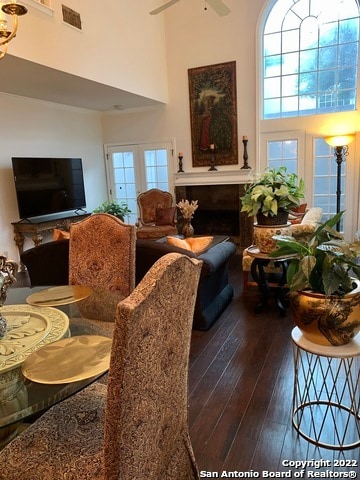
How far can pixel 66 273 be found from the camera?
3.14 m

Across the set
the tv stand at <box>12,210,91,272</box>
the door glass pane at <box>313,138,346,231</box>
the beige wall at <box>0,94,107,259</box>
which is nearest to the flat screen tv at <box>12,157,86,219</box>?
the tv stand at <box>12,210,91,272</box>

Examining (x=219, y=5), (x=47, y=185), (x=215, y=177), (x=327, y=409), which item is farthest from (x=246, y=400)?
(x=215, y=177)

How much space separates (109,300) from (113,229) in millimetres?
489

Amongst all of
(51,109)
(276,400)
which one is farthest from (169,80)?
(276,400)

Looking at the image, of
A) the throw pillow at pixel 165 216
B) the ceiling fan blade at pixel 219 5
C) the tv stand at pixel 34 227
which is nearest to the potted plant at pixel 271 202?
the ceiling fan blade at pixel 219 5

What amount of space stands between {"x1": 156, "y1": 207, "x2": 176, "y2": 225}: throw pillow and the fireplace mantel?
2.01 feet

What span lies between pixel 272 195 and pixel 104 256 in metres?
1.31

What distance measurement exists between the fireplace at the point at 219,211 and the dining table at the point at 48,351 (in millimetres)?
4345

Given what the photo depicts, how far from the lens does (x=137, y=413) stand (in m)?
0.90

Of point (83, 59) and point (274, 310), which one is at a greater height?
point (83, 59)

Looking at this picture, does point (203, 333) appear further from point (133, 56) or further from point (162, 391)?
point (133, 56)

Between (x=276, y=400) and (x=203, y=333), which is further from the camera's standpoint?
(x=203, y=333)

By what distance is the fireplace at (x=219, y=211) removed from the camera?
19.9ft

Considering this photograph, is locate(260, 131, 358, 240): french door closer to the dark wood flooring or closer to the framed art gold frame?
the framed art gold frame
